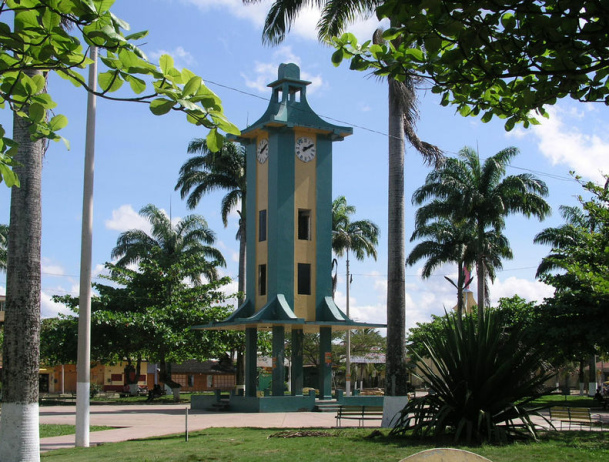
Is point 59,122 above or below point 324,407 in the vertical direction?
above

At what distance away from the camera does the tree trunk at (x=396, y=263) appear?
20.1 meters

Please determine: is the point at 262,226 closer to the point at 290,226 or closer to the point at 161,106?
the point at 290,226

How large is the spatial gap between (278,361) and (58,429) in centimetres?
1148

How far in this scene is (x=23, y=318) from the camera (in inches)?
496

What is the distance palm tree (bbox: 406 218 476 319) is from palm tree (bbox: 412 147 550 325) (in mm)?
3015

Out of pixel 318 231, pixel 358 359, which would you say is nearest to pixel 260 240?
pixel 318 231

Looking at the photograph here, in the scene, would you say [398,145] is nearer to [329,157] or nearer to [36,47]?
[329,157]

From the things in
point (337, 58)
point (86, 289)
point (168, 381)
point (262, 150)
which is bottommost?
point (168, 381)

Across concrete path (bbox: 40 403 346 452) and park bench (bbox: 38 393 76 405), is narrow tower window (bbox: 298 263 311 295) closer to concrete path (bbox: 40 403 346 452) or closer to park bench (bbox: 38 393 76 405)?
concrete path (bbox: 40 403 346 452)

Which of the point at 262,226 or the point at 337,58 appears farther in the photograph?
the point at 262,226

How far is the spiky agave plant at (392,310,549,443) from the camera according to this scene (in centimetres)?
1405

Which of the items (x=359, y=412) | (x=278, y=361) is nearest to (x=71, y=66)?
(x=359, y=412)

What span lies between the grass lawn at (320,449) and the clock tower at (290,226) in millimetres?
14267

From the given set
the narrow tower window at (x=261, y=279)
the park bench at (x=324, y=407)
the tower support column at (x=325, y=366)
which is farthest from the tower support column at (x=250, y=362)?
the park bench at (x=324, y=407)
